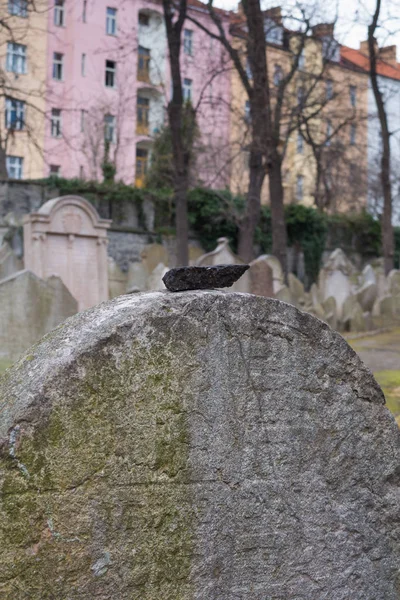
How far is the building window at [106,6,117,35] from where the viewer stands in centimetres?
3931

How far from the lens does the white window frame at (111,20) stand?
129ft

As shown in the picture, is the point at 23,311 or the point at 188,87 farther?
the point at 188,87

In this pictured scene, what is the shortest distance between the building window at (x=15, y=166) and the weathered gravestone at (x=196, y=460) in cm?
3666

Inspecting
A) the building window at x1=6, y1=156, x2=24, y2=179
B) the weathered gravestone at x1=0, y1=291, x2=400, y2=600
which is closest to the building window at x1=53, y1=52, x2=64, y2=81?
the building window at x1=6, y1=156, x2=24, y2=179

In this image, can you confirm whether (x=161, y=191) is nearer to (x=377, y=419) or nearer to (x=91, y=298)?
(x=91, y=298)

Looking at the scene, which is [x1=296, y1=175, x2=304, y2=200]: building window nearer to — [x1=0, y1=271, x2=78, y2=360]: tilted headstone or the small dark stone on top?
[x1=0, y1=271, x2=78, y2=360]: tilted headstone

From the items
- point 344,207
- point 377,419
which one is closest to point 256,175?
point 377,419

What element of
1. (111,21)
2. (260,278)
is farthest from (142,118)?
(260,278)

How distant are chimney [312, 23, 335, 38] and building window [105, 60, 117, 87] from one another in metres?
18.9

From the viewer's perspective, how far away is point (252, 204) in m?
20.7

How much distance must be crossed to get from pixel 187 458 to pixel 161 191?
25287 mm

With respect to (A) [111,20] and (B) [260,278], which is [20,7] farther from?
(A) [111,20]

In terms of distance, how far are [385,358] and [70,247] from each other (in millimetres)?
5894

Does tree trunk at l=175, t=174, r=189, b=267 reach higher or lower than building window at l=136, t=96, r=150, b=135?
lower
